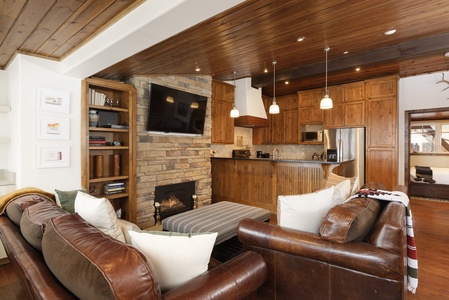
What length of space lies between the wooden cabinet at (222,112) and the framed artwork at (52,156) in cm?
284

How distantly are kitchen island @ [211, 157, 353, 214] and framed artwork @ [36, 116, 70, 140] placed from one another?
→ 3048mm

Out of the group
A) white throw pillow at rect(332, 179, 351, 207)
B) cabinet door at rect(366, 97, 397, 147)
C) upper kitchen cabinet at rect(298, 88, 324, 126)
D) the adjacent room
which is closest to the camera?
the adjacent room

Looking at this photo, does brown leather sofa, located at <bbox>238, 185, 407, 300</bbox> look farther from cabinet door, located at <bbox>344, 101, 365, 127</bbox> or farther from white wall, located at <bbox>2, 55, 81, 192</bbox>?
cabinet door, located at <bbox>344, 101, 365, 127</bbox>

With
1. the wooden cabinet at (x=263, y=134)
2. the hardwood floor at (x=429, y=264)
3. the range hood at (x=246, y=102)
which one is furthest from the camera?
the wooden cabinet at (x=263, y=134)

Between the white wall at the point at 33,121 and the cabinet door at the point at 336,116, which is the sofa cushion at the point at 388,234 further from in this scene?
the cabinet door at the point at 336,116

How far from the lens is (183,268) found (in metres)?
1.13

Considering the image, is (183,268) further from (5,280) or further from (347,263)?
(5,280)

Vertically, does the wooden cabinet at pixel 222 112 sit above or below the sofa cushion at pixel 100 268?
above

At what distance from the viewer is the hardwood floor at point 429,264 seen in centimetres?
205

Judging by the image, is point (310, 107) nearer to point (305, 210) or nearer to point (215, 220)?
point (215, 220)

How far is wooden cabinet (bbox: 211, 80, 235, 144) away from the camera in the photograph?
5.22 metres

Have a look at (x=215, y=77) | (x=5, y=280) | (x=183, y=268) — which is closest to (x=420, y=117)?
(x=215, y=77)

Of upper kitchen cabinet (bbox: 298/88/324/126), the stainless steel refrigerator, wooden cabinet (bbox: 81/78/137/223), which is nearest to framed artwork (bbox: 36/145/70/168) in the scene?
wooden cabinet (bbox: 81/78/137/223)

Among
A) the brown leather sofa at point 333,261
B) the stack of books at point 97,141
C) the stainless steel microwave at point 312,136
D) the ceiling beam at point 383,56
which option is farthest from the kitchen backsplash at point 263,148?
the brown leather sofa at point 333,261
